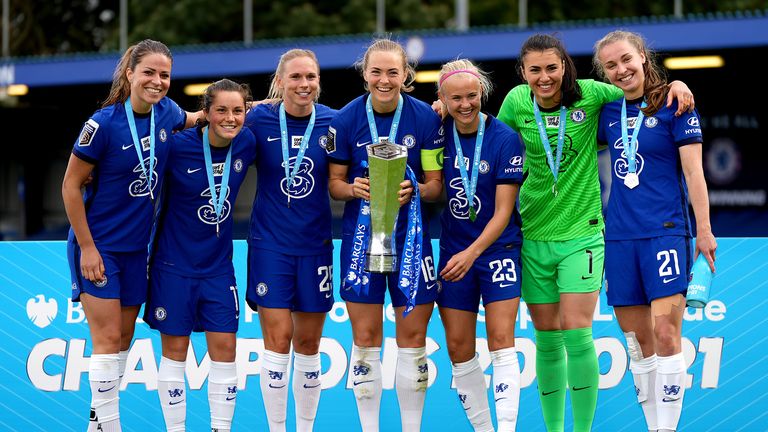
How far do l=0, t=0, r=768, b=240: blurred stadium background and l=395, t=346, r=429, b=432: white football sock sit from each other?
4.19 metres

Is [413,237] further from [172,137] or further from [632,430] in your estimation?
[632,430]

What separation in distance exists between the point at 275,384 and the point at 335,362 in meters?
1.05

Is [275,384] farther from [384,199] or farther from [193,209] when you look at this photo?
[384,199]

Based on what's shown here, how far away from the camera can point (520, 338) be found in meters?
6.21

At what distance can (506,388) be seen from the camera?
502 centimetres

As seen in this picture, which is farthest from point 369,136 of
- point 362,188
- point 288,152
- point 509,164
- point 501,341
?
point 501,341

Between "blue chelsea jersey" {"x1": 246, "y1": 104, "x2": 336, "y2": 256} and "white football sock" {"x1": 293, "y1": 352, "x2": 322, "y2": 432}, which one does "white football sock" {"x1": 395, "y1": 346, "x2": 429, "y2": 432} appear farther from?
"blue chelsea jersey" {"x1": 246, "y1": 104, "x2": 336, "y2": 256}

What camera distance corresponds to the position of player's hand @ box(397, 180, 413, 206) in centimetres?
484

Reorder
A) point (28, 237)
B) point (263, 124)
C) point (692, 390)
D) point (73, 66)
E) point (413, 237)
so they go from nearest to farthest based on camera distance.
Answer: point (413, 237), point (263, 124), point (692, 390), point (73, 66), point (28, 237)

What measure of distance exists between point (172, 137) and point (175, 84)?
1070 centimetres

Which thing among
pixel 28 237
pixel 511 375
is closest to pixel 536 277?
pixel 511 375

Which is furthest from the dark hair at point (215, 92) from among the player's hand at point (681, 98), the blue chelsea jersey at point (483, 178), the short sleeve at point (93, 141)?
the player's hand at point (681, 98)

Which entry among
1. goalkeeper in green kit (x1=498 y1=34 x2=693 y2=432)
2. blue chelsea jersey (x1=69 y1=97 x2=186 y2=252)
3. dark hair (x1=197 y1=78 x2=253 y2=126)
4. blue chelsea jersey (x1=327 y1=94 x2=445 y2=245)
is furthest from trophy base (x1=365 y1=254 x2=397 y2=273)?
blue chelsea jersey (x1=69 y1=97 x2=186 y2=252)

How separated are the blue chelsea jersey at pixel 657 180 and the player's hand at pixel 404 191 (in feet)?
3.46
